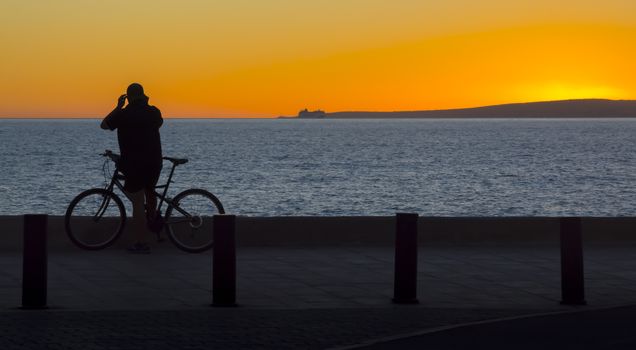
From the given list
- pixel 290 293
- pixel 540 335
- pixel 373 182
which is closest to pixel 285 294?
pixel 290 293

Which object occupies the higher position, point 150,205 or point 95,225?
point 150,205

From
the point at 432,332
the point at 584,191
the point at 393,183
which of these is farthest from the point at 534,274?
the point at 393,183

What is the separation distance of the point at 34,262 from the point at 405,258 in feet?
9.47

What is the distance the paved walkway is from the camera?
8617mm

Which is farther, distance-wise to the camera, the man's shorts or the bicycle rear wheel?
the bicycle rear wheel

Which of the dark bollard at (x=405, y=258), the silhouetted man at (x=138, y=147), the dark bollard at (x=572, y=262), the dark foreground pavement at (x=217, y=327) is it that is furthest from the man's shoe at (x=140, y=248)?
the dark bollard at (x=572, y=262)

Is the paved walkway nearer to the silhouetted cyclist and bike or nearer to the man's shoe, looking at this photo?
the man's shoe

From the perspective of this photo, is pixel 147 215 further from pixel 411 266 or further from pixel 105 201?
pixel 411 266

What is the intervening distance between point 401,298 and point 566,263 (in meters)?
1.38

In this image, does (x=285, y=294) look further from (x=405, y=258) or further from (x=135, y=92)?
(x=135, y=92)

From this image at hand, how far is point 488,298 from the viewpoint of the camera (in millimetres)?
10781

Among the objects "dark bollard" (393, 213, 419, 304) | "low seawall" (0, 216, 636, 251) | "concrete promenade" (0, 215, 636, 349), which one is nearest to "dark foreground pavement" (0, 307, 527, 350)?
"concrete promenade" (0, 215, 636, 349)

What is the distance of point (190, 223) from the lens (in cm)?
1394

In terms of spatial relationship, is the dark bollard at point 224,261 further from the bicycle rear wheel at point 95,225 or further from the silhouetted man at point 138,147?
the bicycle rear wheel at point 95,225
